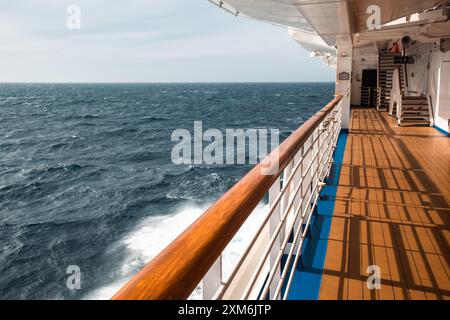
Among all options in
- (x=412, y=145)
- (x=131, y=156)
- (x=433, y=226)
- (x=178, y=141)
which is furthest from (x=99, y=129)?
(x=433, y=226)

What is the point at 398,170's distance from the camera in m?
4.65

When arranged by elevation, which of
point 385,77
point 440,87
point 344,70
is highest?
point 385,77

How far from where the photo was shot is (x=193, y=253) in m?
0.73

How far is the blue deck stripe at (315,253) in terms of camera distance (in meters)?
2.06

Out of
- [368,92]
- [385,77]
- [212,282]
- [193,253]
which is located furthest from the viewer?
[368,92]
